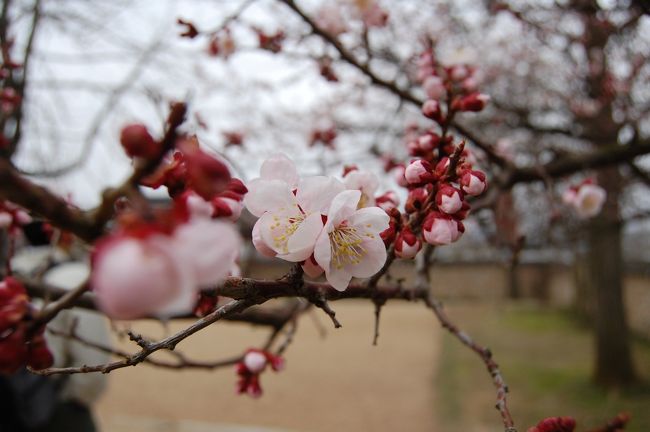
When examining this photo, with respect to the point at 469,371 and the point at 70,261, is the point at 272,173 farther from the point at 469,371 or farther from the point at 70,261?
the point at 469,371

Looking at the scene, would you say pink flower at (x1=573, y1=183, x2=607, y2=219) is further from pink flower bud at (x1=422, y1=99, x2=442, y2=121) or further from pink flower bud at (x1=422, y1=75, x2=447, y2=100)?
pink flower bud at (x1=422, y1=99, x2=442, y2=121)

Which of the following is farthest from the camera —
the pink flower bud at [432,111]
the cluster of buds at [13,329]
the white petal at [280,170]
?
the pink flower bud at [432,111]

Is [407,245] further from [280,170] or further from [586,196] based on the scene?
[586,196]

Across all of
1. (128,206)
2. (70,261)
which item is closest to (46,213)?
(128,206)

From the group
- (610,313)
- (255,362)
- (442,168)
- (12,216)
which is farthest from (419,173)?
(610,313)

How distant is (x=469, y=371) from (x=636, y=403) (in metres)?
2.26

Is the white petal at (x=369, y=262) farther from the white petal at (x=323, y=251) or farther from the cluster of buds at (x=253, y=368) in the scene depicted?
the cluster of buds at (x=253, y=368)

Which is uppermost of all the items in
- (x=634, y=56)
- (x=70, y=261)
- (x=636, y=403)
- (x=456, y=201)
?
(x=634, y=56)

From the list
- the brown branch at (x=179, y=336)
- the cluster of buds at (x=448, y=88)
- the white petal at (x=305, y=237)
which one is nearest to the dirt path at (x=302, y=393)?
the cluster of buds at (x=448, y=88)

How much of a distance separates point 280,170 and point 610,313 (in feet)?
20.7

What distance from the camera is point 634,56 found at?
3.89 meters

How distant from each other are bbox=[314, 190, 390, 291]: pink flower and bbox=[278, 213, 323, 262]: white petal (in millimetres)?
34

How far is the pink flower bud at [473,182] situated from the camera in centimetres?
65

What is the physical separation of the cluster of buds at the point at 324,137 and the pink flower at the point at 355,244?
5.22 feet
